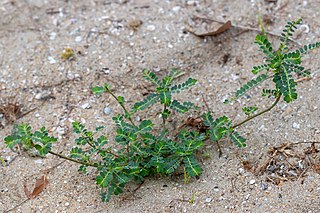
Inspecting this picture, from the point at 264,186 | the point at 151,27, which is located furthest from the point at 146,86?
the point at 264,186

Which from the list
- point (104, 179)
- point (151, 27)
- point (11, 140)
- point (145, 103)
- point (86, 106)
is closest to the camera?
point (11, 140)

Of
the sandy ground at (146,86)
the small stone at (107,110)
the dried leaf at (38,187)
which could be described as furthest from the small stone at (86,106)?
the dried leaf at (38,187)

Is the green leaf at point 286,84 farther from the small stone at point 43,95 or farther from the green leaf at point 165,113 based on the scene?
the small stone at point 43,95

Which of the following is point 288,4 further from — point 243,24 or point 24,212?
point 24,212

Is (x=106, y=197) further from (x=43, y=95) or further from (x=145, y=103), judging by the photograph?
(x=43, y=95)

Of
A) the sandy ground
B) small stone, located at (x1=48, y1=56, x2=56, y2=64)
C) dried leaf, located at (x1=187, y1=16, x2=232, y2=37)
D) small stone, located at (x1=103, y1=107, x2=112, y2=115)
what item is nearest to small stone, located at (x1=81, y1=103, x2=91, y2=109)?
the sandy ground
